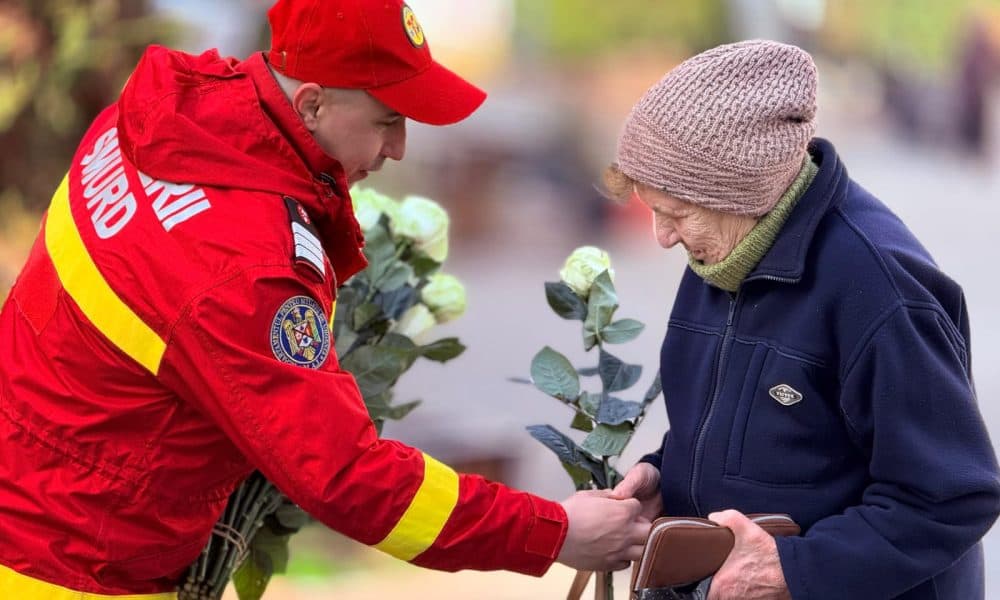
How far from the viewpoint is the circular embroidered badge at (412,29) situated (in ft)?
5.56

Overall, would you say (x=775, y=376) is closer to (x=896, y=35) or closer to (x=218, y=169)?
(x=218, y=169)

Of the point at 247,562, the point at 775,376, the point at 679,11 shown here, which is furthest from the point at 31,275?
the point at 679,11

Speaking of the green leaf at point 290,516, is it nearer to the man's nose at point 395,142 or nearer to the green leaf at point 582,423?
the green leaf at point 582,423

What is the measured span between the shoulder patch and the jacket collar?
551 millimetres

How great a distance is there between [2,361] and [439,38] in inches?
190

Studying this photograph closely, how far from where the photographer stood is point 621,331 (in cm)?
192

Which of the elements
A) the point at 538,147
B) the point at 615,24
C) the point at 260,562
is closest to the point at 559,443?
the point at 260,562

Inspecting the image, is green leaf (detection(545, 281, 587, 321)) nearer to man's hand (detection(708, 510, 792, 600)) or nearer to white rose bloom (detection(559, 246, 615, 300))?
white rose bloom (detection(559, 246, 615, 300))

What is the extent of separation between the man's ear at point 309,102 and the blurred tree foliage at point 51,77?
2.14 m

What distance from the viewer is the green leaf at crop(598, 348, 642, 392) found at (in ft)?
6.26

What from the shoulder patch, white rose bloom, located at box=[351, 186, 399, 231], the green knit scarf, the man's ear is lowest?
white rose bloom, located at box=[351, 186, 399, 231]

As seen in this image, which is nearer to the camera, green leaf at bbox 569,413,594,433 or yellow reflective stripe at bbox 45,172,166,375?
yellow reflective stripe at bbox 45,172,166,375

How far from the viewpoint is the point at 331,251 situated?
1.81 m

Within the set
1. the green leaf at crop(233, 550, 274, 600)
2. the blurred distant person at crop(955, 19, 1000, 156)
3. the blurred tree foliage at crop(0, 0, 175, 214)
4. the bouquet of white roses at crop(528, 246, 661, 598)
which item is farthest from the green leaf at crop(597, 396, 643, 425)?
the blurred distant person at crop(955, 19, 1000, 156)
